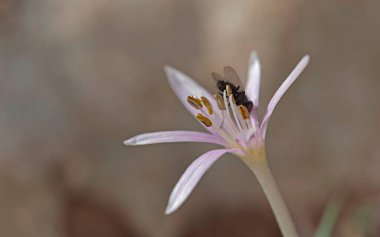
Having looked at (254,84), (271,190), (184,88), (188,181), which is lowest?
(271,190)

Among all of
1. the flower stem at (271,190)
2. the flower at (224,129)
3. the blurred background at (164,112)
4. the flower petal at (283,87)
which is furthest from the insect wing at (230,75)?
the blurred background at (164,112)

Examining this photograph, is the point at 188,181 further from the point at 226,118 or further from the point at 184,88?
the point at 184,88

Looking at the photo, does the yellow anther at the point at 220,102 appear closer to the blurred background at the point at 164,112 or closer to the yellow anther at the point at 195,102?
the yellow anther at the point at 195,102

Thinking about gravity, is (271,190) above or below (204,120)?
below

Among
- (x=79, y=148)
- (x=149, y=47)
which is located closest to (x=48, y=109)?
(x=79, y=148)

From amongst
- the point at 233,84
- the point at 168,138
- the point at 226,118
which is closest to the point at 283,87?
the point at 233,84

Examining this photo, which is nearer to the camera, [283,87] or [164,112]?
[283,87]
